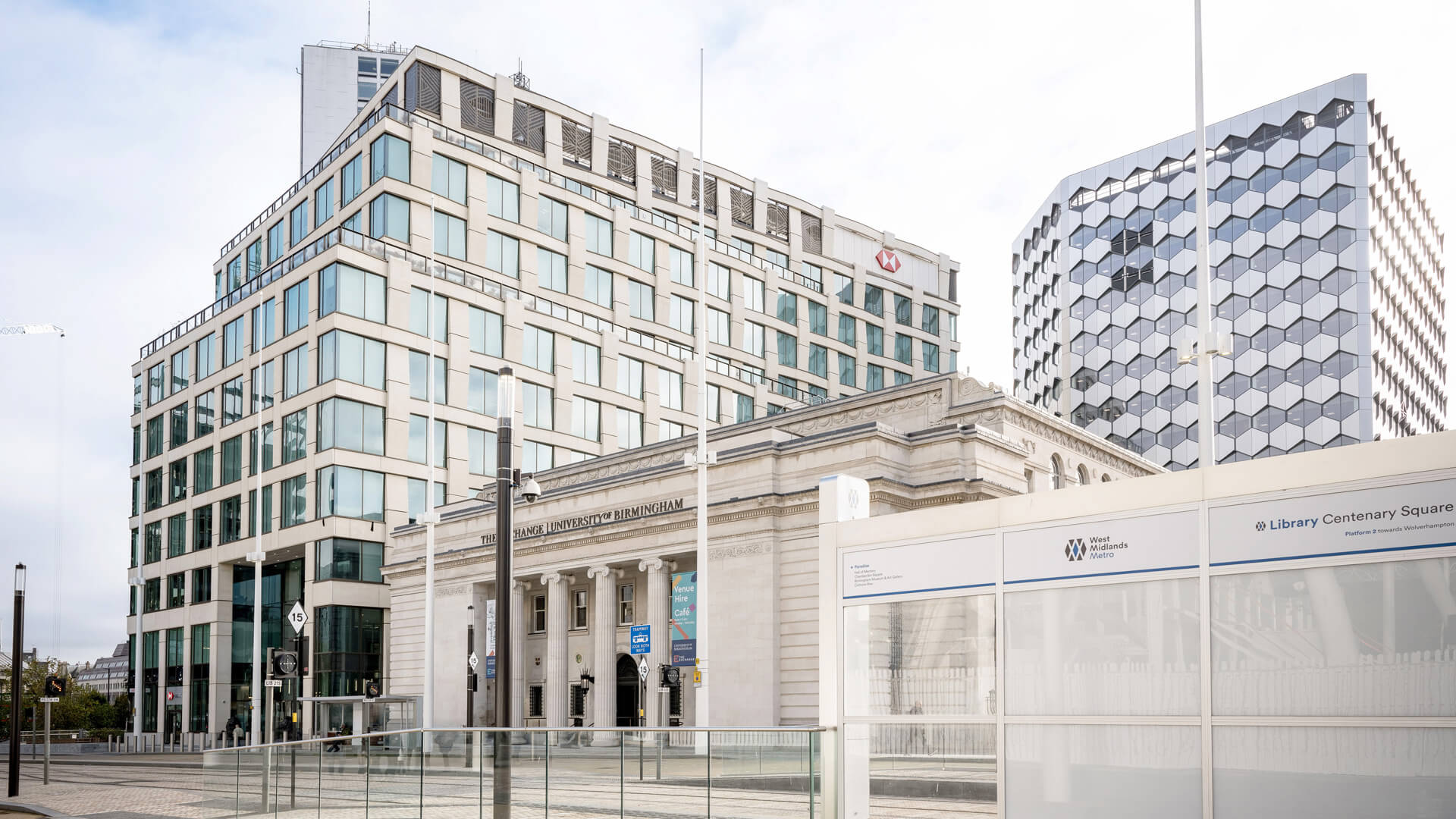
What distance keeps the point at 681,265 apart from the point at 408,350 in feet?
74.5

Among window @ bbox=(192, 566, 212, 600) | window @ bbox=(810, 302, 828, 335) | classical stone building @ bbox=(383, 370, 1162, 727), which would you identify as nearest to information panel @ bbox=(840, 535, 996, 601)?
classical stone building @ bbox=(383, 370, 1162, 727)

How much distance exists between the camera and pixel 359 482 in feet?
224

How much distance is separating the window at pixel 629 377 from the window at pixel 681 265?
8.50 m

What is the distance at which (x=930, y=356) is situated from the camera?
4198 inches

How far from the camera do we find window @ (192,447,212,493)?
80.2 meters

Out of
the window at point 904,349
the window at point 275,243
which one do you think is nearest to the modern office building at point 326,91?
the window at point 275,243

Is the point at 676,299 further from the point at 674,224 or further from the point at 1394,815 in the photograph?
the point at 1394,815

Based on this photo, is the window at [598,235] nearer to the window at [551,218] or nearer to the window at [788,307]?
the window at [551,218]

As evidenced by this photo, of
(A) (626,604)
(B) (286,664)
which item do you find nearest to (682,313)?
(A) (626,604)

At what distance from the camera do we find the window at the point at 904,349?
103 meters

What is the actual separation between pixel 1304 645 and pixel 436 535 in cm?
5580

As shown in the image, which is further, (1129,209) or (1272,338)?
(1129,209)

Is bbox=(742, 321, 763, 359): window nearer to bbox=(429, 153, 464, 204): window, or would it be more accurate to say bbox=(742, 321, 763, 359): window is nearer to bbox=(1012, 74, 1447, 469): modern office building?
Result: bbox=(429, 153, 464, 204): window

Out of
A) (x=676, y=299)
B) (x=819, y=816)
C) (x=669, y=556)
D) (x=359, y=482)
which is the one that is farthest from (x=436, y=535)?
(x=819, y=816)
